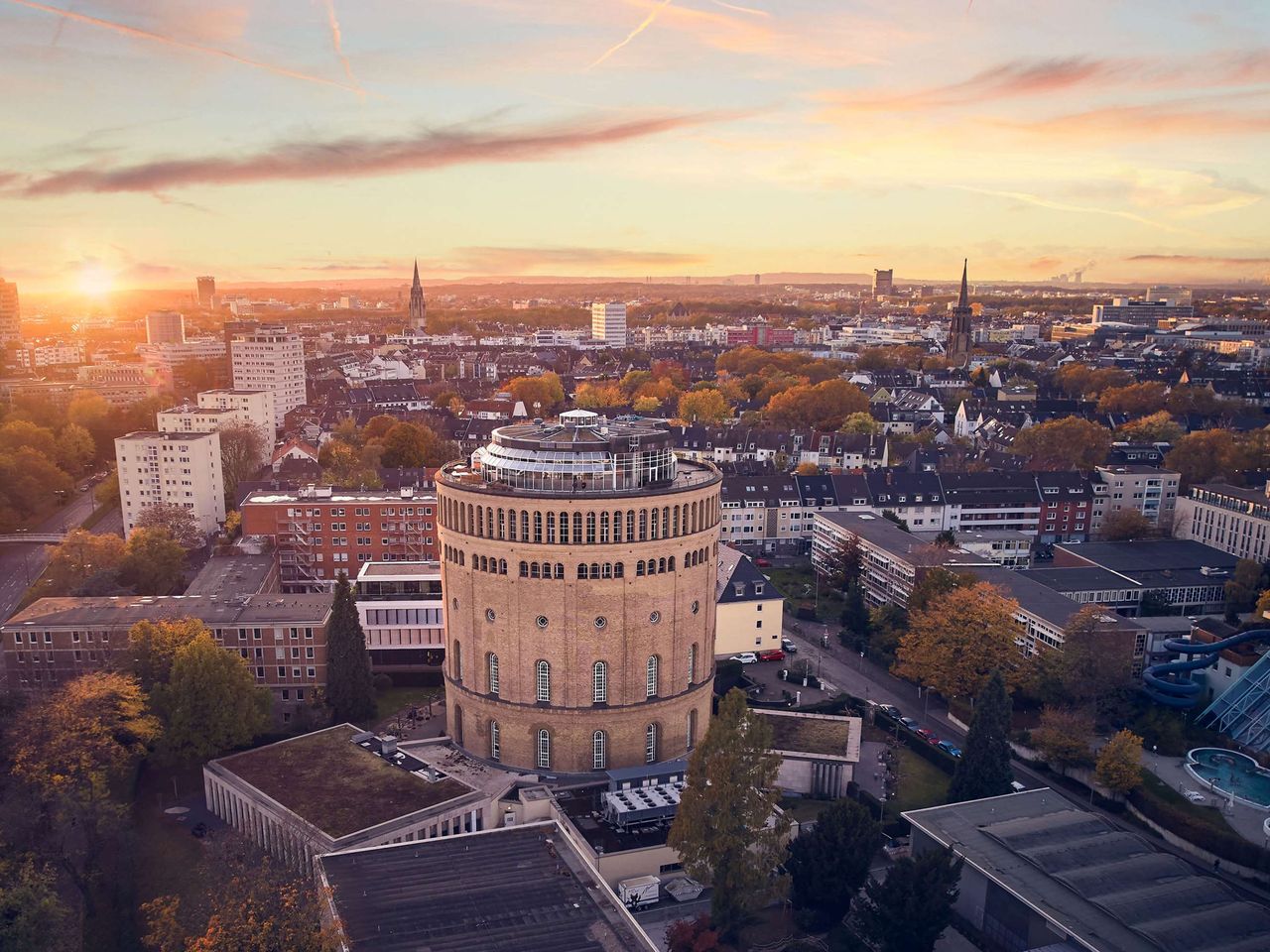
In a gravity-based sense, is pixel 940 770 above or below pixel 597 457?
below

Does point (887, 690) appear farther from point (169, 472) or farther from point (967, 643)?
point (169, 472)

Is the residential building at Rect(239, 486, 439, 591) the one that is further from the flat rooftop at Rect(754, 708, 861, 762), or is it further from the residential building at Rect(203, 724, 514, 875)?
the flat rooftop at Rect(754, 708, 861, 762)

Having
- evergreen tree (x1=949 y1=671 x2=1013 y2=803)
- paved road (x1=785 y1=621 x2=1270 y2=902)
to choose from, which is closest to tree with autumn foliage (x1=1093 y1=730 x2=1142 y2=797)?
paved road (x1=785 y1=621 x2=1270 y2=902)

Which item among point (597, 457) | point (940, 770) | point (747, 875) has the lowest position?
point (940, 770)

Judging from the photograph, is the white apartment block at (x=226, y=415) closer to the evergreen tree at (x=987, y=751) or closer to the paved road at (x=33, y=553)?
the paved road at (x=33, y=553)

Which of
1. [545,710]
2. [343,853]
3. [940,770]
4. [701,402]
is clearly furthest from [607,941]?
[701,402]

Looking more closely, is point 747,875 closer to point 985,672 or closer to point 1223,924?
point 1223,924

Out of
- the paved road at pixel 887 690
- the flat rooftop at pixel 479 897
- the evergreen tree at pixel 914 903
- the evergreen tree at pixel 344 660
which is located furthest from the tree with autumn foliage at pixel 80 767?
the paved road at pixel 887 690
